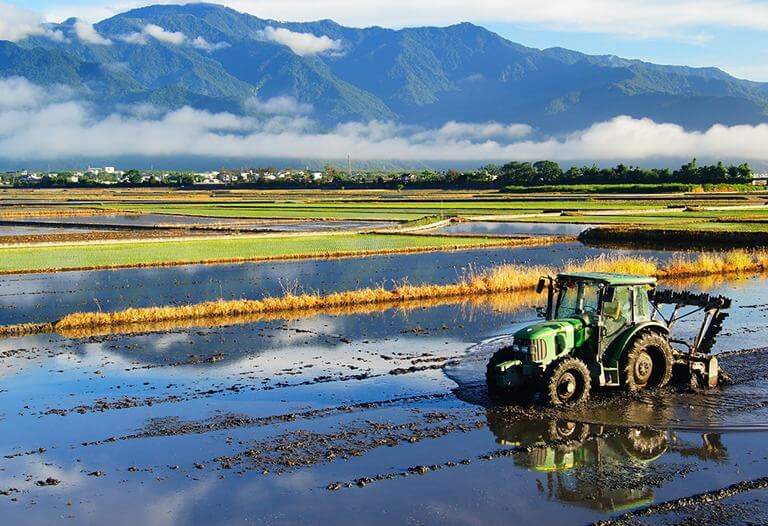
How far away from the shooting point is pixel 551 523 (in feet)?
35.3

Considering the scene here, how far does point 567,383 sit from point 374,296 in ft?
46.3

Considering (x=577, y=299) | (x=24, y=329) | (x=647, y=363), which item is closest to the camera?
(x=577, y=299)

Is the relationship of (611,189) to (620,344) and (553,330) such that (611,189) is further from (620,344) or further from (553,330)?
(553,330)

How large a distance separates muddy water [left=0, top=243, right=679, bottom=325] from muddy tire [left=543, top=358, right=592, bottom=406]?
1567 centimetres

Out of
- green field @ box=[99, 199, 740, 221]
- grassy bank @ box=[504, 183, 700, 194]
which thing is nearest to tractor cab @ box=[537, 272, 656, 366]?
green field @ box=[99, 199, 740, 221]

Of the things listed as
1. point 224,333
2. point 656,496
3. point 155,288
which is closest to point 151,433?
point 656,496

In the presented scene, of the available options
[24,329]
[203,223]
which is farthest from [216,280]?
[203,223]

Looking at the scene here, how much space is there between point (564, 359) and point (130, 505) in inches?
272

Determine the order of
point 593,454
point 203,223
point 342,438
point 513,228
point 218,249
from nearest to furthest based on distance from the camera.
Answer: point 593,454, point 342,438, point 218,249, point 513,228, point 203,223

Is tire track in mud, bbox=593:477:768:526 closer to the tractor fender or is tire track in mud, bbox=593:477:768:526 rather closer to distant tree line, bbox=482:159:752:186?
the tractor fender

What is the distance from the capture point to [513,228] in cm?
6106

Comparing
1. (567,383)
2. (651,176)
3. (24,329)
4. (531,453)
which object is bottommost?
(531,453)

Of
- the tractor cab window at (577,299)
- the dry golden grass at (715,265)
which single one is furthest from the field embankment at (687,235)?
the tractor cab window at (577,299)

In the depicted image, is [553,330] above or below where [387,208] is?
above
